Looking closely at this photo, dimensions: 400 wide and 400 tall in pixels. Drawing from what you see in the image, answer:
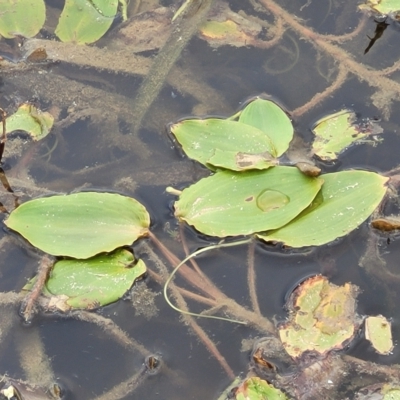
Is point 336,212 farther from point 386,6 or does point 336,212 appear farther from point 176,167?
point 386,6

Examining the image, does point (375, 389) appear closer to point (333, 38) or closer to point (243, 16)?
point (333, 38)

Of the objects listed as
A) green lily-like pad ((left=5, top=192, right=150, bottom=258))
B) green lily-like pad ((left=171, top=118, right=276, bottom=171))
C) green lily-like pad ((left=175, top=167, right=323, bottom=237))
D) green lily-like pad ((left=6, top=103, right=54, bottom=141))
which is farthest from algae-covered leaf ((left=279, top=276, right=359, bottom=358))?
green lily-like pad ((left=6, top=103, right=54, bottom=141))

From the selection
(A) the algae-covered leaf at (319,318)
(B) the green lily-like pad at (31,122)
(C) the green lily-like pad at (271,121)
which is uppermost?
(C) the green lily-like pad at (271,121)

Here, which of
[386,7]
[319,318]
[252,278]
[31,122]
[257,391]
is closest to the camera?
[257,391]

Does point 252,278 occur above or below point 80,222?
above

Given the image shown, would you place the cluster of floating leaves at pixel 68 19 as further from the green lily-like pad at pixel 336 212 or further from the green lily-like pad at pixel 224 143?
the green lily-like pad at pixel 336 212

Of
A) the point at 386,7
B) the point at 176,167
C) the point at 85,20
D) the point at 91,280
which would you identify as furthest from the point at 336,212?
the point at 85,20

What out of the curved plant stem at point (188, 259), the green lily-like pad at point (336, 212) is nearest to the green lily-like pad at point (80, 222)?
the curved plant stem at point (188, 259)
